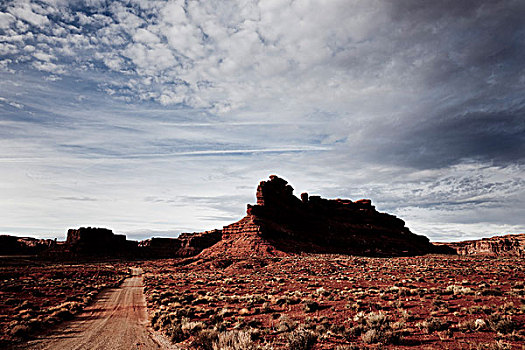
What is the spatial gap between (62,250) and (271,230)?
11918cm

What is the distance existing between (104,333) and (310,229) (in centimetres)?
8251

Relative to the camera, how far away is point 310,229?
91000mm

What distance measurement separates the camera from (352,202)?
435 feet

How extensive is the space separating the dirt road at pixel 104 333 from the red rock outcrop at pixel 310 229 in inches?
1732

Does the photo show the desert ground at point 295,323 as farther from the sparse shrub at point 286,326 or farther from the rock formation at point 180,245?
the rock formation at point 180,245

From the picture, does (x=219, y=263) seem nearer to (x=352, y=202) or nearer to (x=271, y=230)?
(x=271, y=230)

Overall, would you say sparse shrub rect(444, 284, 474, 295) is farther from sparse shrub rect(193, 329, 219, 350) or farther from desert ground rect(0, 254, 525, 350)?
sparse shrub rect(193, 329, 219, 350)

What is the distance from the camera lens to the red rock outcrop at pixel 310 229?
6762 cm

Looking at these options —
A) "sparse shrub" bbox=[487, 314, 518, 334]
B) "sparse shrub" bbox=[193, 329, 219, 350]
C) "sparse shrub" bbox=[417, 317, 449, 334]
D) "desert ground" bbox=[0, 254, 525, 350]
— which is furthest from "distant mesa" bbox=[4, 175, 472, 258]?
"sparse shrub" bbox=[487, 314, 518, 334]

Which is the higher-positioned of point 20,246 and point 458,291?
point 458,291

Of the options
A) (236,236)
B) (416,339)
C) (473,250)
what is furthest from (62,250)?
(473,250)

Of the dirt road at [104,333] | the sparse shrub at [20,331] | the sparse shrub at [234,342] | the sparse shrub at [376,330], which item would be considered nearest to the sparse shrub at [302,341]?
the sparse shrub at [234,342]

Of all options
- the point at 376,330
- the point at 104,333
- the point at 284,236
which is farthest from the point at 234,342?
the point at 284,236

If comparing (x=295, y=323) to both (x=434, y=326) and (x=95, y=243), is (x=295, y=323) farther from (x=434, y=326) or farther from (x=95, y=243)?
(x=95, y=243)
